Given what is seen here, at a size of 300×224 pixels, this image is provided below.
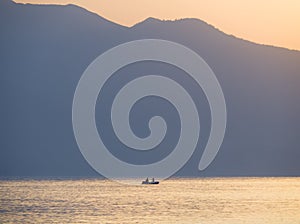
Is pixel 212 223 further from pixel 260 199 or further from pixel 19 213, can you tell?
pixel 260 199

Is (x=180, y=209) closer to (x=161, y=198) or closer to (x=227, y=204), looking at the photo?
(x=227, y=204)

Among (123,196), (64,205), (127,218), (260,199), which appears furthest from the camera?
(123,196)

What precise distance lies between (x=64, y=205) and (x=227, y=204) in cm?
2096

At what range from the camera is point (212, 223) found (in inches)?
3969

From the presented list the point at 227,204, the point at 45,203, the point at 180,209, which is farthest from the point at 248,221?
the point at 45,203

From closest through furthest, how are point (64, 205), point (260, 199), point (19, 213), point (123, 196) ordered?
point (19, 213)
point (64, 205)
point (260, 199)
point (123, 196)

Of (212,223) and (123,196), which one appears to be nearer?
(212,223)

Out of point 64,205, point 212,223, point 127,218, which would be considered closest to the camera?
point 212,223

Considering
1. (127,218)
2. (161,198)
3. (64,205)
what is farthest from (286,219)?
(161,198)

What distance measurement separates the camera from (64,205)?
131 meters

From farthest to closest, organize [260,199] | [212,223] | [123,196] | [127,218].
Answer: [123,196] < [260,199] < [127,218] < [212,223]

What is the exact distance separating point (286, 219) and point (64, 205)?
119 feet

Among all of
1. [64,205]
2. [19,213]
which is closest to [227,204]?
[64,205]

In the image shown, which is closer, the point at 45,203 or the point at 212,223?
the point at 212,223
